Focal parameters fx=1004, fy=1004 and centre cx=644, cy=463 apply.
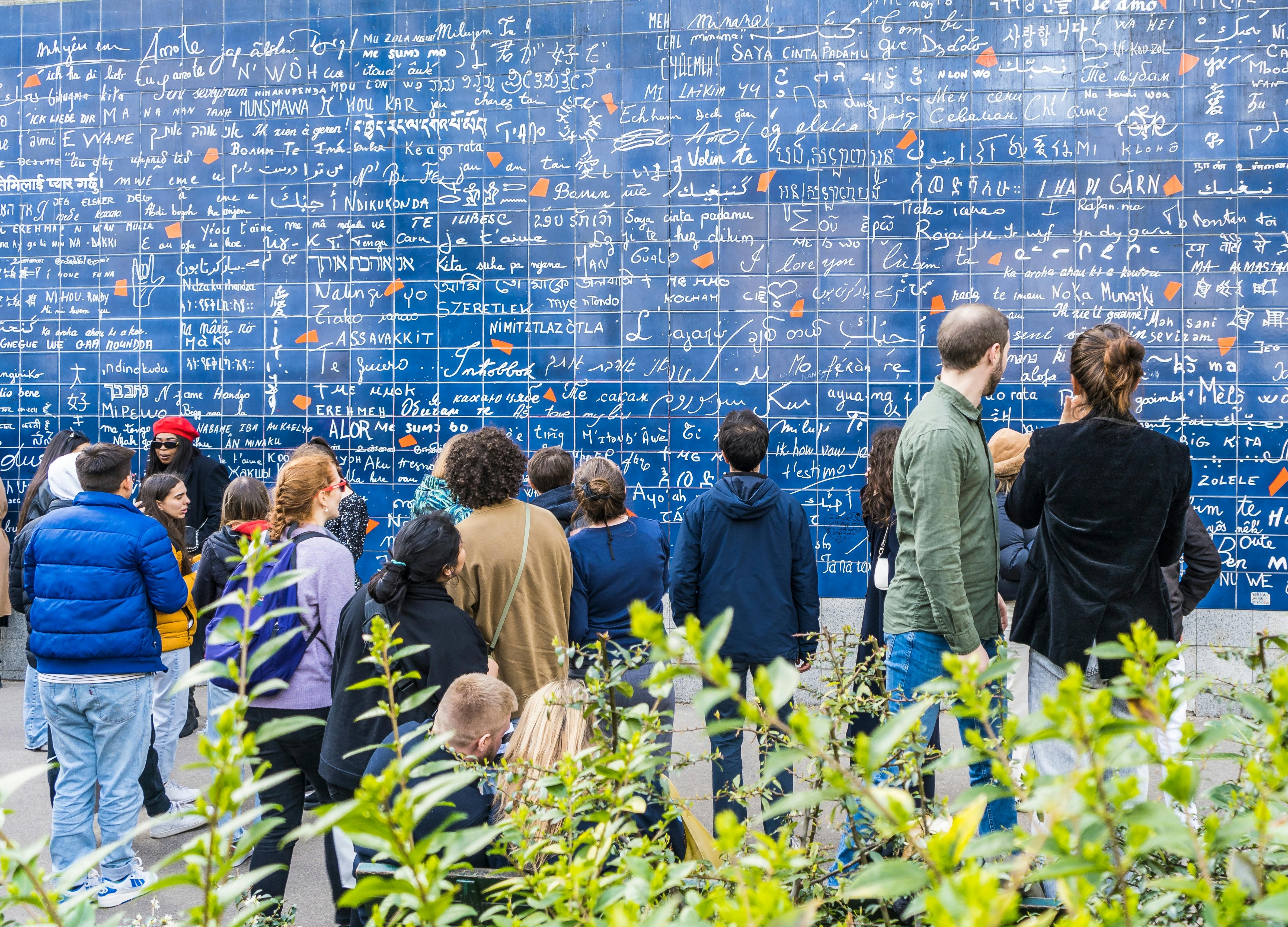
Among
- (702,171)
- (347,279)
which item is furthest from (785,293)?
(347,279)

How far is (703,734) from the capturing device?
3.43 ft

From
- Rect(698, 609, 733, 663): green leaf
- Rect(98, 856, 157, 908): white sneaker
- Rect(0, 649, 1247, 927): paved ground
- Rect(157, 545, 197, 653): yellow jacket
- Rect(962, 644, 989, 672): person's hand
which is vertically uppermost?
Rect(698, 609, 733, 663): green leaf

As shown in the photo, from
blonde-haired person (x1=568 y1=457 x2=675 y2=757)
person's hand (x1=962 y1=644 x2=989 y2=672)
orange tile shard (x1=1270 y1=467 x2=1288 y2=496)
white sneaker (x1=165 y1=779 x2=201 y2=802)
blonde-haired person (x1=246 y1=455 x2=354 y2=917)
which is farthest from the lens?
orange tile shard (x1=1270 y1=467 x2=1288 y2=496)

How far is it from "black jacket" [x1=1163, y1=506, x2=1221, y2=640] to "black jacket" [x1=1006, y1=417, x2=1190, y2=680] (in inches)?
47.4

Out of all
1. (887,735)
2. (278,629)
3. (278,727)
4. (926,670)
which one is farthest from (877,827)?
(278,629)

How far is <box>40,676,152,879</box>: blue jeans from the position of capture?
3633mm

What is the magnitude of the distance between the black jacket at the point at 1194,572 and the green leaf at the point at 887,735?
143 inches

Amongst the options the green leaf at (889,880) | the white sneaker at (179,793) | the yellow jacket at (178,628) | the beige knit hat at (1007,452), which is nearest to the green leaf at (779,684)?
the green leaf at (889,880)

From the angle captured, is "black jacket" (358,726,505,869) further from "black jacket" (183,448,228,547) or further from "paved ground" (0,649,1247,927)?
"black jacket" (183,448,228,547)

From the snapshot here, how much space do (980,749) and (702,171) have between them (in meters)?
5.27

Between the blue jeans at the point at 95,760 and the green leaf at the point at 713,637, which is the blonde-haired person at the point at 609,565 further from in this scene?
the green leaf at the point at 713,637

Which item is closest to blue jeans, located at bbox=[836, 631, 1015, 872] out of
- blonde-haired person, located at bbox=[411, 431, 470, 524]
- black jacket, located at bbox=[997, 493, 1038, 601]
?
black jacket, located at bbox=[997, 493, 1038, 601]

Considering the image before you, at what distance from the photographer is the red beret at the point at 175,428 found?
19.5ft

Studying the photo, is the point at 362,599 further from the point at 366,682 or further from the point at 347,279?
the point at 347,279
